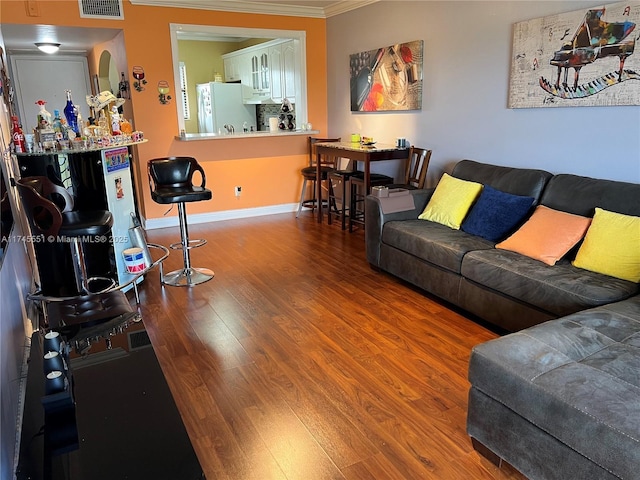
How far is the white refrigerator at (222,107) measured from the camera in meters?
7.54

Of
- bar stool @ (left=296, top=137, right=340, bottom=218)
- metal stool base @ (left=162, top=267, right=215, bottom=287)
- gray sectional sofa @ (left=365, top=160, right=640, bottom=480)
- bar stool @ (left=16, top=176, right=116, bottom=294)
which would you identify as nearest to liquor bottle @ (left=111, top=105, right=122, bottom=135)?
bar stool @ (left=16, top=176, right=116, bottom=294)

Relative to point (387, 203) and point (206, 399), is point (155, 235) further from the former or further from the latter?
point (206, 399)

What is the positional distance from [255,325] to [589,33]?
114 inches

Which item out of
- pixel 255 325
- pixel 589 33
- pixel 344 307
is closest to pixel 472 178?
pixel 589 33

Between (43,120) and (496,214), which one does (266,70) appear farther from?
(496,214)

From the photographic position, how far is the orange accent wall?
495 cm

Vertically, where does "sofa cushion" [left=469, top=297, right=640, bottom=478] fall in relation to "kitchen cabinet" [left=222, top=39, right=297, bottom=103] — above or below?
below

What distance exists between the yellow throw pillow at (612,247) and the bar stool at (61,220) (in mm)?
2780

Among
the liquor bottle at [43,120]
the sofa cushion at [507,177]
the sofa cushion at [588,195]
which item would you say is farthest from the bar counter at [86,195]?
the sofa cushion at [588,195]

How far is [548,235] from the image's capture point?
2.85 m

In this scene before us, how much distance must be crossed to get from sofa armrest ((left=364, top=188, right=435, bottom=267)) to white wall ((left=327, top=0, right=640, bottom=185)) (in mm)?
701

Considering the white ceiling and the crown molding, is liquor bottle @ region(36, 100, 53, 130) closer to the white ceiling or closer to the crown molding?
the white ceiling

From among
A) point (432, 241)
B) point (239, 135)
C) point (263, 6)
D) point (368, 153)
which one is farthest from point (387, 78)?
point (432, 241)

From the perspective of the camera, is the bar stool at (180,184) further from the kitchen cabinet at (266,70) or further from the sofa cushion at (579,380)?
the kitchen cabinet at (266,70)
